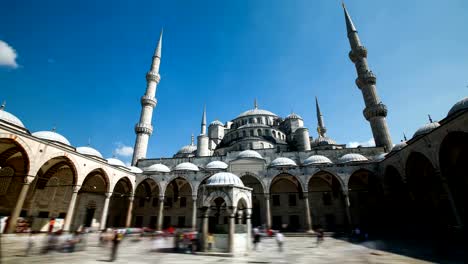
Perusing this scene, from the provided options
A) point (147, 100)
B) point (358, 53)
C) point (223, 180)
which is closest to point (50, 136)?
point (147, 100)

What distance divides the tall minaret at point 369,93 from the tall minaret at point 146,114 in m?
27.2

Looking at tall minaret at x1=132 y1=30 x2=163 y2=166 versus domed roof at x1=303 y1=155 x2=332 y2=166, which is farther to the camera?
tall minaret at x1=132 y1=30 x2=163 y2=166

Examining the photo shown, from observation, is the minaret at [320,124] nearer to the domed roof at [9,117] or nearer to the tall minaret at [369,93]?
A: the tall minaret at [369,93]

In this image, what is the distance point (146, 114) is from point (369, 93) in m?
28.3

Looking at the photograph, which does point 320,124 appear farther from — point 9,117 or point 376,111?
point 9,117

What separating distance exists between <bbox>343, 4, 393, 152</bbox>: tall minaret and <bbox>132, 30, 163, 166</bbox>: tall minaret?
89.3 ft

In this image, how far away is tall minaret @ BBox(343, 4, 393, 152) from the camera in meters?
24.5

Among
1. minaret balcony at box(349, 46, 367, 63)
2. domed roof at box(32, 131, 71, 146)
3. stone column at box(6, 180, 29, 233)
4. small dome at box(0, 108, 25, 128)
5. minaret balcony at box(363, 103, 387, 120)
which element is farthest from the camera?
minaret balcony at box(349, 46, 367, 63)

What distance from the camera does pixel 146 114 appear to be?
30.0m

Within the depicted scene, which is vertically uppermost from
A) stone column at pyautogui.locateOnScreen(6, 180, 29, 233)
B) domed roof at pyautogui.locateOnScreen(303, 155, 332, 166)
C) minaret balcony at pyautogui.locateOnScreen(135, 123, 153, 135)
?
minaret balcony at pyautogui.locateOnScreen(135, 123, 153, 135)

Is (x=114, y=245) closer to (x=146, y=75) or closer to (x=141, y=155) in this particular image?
(x=141, y=155)

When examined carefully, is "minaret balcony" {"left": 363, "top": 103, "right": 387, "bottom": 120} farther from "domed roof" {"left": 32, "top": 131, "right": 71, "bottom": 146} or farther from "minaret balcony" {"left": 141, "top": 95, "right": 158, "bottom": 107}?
"domed roof" {"left": 32, "top": 131, "right": 71, "bottom": 146}

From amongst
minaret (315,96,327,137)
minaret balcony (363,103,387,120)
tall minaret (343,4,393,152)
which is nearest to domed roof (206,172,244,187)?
tall minaret (343,4,393,152)

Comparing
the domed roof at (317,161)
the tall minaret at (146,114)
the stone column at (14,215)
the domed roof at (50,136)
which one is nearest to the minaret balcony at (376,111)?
the domed roof at (317,161)
